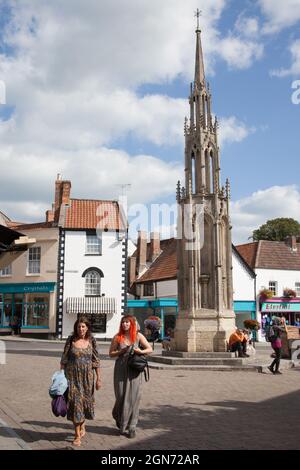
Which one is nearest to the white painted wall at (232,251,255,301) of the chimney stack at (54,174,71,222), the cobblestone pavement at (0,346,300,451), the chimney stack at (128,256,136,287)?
the chimney stack at (128,256,136,287)

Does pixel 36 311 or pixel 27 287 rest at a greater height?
pixel 27 287

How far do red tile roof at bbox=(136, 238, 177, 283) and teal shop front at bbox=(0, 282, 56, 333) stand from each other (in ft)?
28.4

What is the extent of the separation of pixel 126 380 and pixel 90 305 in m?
24.6

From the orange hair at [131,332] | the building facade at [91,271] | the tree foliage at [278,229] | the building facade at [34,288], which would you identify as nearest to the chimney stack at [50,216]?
the building facade at [34,288]

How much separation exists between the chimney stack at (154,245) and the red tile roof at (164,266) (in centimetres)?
69

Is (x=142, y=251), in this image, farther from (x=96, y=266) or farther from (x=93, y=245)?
(x=96, y=266)

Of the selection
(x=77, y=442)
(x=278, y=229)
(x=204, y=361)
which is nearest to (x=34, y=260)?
(x=204, y=361)

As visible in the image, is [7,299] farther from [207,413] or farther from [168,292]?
[207,413]

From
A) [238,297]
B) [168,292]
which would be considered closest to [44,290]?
[168,292]

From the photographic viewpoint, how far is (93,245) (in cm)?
3209

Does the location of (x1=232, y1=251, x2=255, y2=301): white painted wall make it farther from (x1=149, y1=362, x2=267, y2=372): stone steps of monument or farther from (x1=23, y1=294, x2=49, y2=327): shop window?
(x1=149, y1=362, x2=267, y2=372): stone steps of monument

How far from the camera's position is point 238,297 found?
35156 millimetres

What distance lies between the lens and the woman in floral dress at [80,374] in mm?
6203

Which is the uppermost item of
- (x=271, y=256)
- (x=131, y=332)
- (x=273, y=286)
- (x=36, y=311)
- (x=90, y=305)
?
(x=271, y=256)
